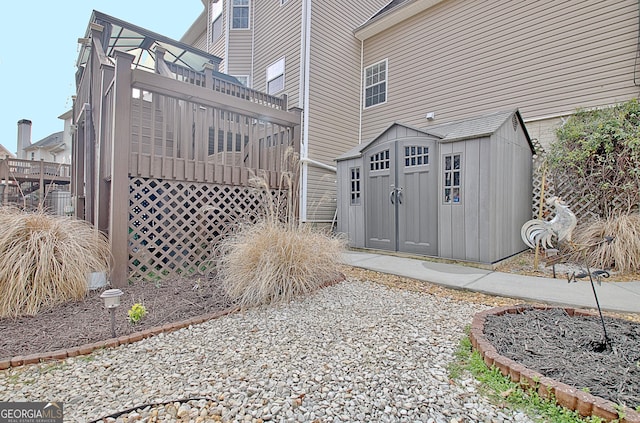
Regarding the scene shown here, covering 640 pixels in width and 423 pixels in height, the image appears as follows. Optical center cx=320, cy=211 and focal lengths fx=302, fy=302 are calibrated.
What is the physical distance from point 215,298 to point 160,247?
1.14 m

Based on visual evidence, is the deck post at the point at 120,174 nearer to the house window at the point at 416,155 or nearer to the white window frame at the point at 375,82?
the house window at the point at 416,155

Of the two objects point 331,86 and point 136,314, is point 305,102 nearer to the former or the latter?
point 331,86

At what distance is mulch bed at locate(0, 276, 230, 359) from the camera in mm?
2102

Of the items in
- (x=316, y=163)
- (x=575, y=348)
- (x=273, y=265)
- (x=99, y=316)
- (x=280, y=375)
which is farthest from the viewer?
(x=316, y=163)

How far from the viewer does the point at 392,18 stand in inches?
311

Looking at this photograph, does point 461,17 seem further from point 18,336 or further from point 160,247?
point 18,336

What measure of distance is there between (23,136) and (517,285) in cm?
3135

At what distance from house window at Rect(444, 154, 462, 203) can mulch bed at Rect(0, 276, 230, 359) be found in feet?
11.4

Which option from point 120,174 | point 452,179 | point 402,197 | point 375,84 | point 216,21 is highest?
point 216,21

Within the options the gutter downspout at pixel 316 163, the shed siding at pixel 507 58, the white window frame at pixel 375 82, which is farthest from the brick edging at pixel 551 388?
the white window frame at pixel 375 82

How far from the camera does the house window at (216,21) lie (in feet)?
32.7

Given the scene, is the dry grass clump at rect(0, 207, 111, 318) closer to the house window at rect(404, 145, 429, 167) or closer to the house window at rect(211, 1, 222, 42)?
the house window at rect(404, 145, 429, 167)

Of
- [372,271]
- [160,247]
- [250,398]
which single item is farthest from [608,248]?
[160,247]

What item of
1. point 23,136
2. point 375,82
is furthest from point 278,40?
point 23,136
